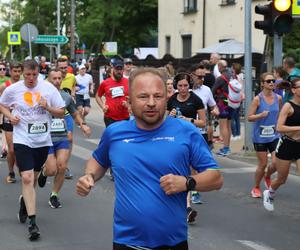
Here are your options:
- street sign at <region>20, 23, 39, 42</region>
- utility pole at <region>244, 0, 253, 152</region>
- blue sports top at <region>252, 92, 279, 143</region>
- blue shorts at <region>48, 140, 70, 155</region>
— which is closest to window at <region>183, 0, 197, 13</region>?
street sign at <region>20, 23, 39, 42</region>

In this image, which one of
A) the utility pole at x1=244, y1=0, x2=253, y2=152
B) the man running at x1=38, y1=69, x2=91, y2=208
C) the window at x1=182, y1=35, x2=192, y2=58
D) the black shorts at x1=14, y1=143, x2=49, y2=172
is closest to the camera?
the black shorts at x1=14, y1=143, x2=49, y2=172

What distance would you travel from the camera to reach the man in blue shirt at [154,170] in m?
3.27

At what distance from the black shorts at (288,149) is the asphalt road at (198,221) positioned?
2.39ft

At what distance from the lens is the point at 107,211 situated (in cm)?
746

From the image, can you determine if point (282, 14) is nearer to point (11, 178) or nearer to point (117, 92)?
point (117, 92)

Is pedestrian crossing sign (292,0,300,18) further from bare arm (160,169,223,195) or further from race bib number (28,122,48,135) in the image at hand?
bare arm (160,169,223,195)

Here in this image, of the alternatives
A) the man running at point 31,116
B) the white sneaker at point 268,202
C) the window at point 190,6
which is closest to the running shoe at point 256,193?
the white sneaker at point 268,202

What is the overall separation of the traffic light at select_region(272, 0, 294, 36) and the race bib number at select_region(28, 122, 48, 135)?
6.63 m

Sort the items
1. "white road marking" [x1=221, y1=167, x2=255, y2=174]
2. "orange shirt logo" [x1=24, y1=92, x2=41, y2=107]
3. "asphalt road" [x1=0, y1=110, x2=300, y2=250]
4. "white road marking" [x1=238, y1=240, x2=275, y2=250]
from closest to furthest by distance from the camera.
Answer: "white road marking" [x1=238, y1=240, x2=275, y2=250] → "asphalt road" [x1=0, y1=110, x2=300, y2=250] → "orange shirt logo" [x1=24, y1=92, x2=41, y2=107] → "white road marking" [x1=221, y1=167, x2=255, y2=174]

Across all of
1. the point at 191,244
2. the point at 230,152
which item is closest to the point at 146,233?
the point at 191,244

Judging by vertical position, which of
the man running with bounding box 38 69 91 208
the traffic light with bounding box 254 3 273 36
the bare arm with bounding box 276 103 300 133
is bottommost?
the man running with bounding box 38 69 91 208

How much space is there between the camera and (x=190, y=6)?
35.2 meters

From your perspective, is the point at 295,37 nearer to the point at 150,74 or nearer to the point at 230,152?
the point at 230,152

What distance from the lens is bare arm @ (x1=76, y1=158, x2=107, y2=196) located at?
11.2 ft
